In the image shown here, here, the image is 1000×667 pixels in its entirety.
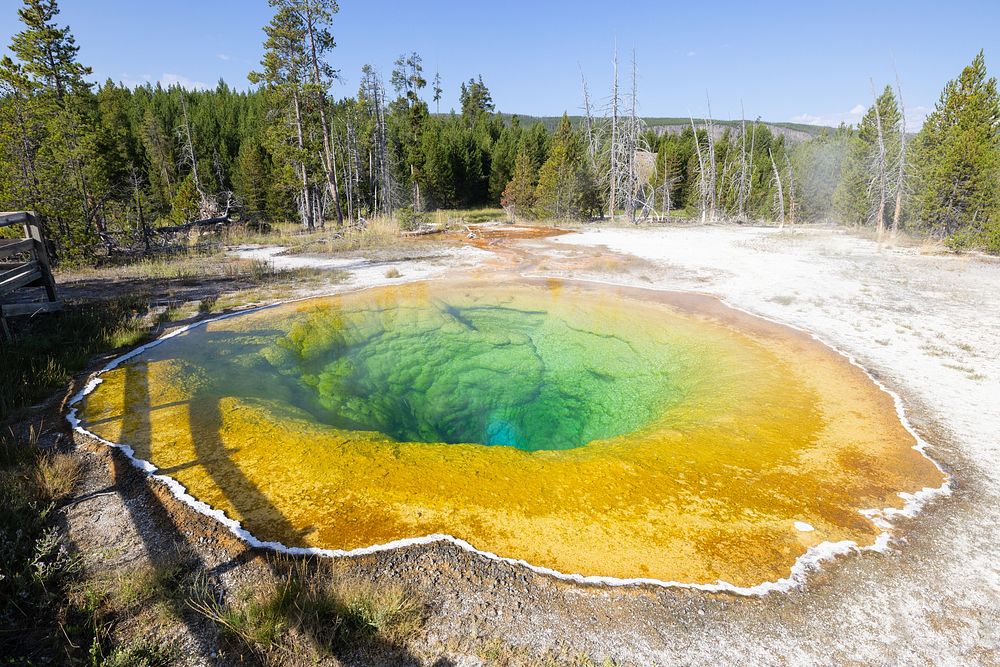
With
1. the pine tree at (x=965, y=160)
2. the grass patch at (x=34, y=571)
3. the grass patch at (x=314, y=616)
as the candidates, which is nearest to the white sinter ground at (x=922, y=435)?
the grass patch at (x=314, y=616)

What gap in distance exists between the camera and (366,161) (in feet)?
138

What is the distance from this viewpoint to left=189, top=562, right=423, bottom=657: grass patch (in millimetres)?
2439

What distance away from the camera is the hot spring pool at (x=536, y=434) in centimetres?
338

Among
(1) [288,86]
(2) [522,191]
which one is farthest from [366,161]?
(1) [288,86]

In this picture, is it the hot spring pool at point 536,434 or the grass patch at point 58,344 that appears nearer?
the hot spring pool at point 536,434

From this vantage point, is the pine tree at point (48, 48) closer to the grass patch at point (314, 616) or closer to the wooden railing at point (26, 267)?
the wooden railing at point (26, 267)

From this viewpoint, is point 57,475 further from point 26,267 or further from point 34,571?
point 26,267

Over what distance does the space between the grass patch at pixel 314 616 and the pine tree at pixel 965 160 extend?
23007 millimetres

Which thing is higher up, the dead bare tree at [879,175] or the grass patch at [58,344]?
the dead bare tree at [879,175]

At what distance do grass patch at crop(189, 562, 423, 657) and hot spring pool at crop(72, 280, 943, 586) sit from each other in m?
0.50

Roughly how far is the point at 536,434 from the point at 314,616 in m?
4.08

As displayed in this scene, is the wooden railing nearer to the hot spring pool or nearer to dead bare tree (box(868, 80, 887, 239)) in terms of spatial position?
the hot spring pool

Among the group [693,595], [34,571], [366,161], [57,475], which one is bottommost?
[693,595]

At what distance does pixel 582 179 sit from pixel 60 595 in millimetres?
28972
